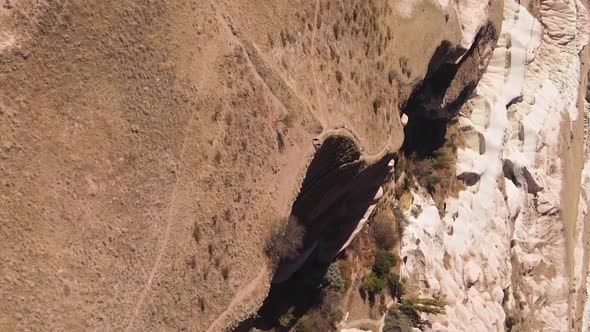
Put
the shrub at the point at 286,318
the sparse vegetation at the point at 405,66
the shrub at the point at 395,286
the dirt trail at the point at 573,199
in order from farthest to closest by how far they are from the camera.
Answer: the dirt trail at the point at 573,199
the shrub at the point at 395,286
the sparse vegetation at the point at 405,66
the shrub at the point at 286,318

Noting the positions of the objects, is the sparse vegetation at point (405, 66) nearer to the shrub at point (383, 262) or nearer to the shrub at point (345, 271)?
the shrub at point (383, 262)

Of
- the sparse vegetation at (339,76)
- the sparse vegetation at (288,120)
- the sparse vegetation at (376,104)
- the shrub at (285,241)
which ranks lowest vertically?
the shrub at (285,241)

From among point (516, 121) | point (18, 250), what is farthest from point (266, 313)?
point (516, 121)

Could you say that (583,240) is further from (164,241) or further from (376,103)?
(164,241)

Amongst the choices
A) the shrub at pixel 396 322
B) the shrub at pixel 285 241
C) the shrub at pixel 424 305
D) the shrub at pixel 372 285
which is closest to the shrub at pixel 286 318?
the shrub at pixel 285 241

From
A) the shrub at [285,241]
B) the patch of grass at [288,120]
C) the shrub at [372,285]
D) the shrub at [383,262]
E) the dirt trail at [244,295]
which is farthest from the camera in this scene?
the shrub at [383,262]

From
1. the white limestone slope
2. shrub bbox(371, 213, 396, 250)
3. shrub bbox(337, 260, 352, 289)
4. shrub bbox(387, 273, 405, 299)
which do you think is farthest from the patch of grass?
the white limestone slope
